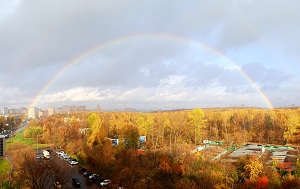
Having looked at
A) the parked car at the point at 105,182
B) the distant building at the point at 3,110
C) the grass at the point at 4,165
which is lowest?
the grass at the point at 4,165

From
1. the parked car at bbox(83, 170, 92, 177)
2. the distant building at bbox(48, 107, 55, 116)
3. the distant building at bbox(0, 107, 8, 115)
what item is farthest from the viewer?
the distant building at bbox(0, 107, 8, 115)

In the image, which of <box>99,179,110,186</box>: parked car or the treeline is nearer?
<box>99,179,110,186</box>: parked car

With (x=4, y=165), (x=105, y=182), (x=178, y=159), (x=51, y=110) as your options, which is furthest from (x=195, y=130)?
(x=51, y=110)

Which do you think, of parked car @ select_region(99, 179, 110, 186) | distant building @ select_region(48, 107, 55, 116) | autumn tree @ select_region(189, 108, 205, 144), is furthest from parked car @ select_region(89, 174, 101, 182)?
distant building @ select_region(48, 107, 55, 116)

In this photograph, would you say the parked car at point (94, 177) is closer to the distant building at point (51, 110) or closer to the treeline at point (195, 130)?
the treeline at point (195, 130)

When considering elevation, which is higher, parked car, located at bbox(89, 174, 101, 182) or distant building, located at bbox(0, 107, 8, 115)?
distant building, located at bbox(0, 107, 8, 115)

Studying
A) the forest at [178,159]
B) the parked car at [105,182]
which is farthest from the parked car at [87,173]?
the parked car at [105,182]

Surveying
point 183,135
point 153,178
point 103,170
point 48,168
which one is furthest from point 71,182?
point 183,135

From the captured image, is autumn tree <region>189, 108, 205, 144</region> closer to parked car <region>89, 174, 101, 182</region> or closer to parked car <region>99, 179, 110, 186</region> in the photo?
parked car <region>89, 174, 101, 182</region>

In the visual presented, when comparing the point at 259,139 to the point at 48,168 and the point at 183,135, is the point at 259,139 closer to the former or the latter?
the point at 183,135

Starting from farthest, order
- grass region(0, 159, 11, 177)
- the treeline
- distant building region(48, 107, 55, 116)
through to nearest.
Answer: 1. distant building region(48, 107, 55, 116)
2. the treeline
3. grass region(0, 159, 11, 177)

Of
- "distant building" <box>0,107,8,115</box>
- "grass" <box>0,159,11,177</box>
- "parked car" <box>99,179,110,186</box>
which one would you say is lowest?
"grass" <box>0,159,11,177</box>
